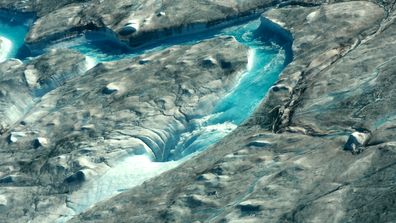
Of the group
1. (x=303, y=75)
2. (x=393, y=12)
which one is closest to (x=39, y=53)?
(x=303, y=75)

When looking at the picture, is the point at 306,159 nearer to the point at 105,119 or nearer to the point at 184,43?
the point at 105,119

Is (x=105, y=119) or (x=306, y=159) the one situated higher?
(x=306, y=159)

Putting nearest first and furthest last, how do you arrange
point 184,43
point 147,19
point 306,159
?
point 306,159
point 184,43
point 147,19

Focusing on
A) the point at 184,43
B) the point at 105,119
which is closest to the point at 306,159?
the point at 105,119

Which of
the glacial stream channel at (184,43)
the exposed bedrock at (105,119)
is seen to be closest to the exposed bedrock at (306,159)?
the glacial stream channel at (184,43)

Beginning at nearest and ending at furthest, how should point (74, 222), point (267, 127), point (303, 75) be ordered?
point (74, 222) < point (267, 127) < point (303, 75)

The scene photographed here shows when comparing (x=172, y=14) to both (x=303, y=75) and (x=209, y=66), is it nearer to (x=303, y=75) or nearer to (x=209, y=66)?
(x=209, y=66)
